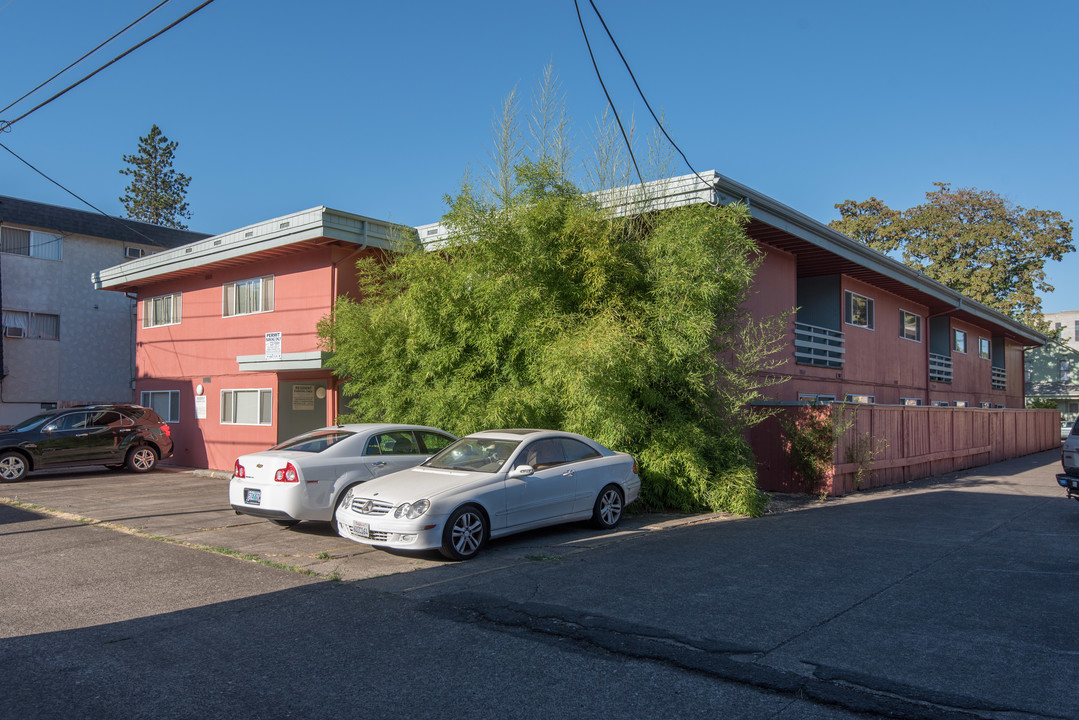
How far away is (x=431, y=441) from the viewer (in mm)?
10875

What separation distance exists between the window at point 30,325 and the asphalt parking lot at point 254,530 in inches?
488

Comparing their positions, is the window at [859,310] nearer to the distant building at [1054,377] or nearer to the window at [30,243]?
the window at [30,243]

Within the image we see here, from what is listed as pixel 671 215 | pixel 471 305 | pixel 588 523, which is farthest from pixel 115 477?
pixel 671 215

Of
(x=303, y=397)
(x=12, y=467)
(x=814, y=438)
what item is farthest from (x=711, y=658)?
(x=12, y=467)

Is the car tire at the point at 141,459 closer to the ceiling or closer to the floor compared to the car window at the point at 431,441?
closer to the floor

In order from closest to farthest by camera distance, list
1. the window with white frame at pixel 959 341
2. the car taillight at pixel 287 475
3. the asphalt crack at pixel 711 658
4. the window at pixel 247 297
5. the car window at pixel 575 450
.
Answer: the asphalt crack at pixel 711 658 → the car taillight at pixel 287 475 → the car window at pixel 575 450 → the window at pixel 247 297 → the window with white frame at pixel 959 341

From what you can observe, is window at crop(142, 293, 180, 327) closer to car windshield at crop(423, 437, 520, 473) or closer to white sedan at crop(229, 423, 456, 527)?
white sedan at crop(229, 423, 456, 527)

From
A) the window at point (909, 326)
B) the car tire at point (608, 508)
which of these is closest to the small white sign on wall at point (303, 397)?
the car tire at point (608, 508)

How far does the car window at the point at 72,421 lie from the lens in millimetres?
17448

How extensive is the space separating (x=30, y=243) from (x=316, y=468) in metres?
22.9

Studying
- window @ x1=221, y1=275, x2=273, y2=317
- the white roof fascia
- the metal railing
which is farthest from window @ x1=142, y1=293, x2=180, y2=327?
the metal railing

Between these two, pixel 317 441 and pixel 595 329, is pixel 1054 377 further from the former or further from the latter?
pixel 317 441

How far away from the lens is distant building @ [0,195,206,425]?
2555 centimetres

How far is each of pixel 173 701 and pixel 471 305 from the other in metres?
8.27
